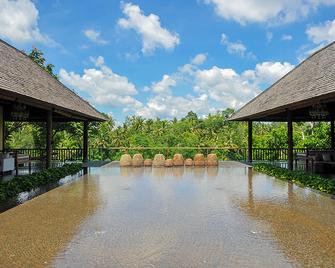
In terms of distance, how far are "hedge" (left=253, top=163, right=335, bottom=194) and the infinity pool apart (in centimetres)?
38

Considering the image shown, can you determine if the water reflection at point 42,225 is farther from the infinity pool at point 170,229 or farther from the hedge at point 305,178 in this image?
the hedge at point 305,178

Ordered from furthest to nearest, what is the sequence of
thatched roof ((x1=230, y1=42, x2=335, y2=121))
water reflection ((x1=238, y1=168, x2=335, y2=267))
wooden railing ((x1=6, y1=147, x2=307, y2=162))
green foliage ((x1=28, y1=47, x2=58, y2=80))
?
green foliage ((x1=28, y1=47, x2=58, y2=80))
wooden railing ((x1=6, y1=147, x2=307, y2=162))
thatched roof ((x1=230, y1=42, x2=335, y2=121))
water reflection ((x1=238, y1=168, x2=335, y2=267))

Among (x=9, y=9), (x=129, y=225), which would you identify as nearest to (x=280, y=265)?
(x=129, y=225)

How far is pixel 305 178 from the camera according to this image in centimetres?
1009

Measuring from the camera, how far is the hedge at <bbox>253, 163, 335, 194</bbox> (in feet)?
28.7

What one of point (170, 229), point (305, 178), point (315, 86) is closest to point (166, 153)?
point (305, 178)

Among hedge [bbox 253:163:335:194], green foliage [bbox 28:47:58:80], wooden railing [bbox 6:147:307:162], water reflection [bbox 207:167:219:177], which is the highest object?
green foliage [bbox 28:47:58:80]

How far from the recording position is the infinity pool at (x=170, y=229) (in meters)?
4.14

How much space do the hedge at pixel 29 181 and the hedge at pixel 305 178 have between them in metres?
7.03

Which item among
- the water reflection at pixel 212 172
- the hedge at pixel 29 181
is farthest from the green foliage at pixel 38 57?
the water reflection at pixel 212 172

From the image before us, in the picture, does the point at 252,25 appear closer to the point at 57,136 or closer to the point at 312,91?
the point at 312,91

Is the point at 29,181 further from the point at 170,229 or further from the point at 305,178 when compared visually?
the point at 305,178

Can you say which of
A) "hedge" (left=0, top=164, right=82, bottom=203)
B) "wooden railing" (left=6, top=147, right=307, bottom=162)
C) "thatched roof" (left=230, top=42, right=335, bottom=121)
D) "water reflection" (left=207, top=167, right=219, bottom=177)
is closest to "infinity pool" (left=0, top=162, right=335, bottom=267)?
"hedge" (left=0, top=164, right=82, bottom=203)

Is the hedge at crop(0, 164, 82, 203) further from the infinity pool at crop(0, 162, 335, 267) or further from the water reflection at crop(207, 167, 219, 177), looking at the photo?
the water reflection at crop(207, 167, 219, 177)
